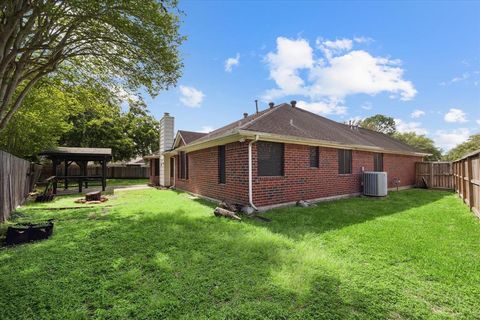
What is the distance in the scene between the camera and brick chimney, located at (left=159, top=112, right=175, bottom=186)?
695 inches

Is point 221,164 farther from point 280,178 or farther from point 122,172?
point 122,172

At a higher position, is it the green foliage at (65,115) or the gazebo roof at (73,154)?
the green foliage at (65,115)

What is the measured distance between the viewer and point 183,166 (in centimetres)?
1418

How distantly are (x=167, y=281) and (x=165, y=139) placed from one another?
15685 mm

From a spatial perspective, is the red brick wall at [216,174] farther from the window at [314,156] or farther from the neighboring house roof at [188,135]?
the window at [314,156]

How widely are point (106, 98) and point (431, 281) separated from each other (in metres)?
11.5

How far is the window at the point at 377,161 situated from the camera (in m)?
13.1

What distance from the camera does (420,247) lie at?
178 inches

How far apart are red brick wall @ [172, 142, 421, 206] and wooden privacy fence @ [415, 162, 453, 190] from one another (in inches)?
280

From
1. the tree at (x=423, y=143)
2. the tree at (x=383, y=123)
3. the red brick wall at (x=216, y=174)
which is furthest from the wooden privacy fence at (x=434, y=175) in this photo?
the tree at (x=383, y=123)

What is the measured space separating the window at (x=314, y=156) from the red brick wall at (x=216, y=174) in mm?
3371

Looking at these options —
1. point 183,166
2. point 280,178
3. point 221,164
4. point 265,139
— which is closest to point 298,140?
point 265,139

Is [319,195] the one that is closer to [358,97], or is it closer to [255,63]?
[255,63]

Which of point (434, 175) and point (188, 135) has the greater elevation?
point (188, 135)
